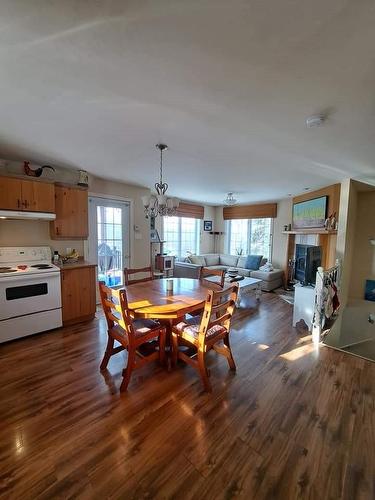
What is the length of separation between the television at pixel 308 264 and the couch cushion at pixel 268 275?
1.70m

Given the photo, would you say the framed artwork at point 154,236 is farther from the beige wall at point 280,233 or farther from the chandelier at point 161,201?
the beige wall at point 280,233

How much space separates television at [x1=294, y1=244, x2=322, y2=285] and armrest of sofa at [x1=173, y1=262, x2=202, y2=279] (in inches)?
94.2

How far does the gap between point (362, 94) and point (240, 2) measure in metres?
1.09

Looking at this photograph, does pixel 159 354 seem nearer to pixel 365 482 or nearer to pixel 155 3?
pixel 365 482

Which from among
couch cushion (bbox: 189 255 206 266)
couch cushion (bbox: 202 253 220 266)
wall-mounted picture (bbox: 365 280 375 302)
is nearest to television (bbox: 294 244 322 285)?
wall-mounted picture (bbox: 365 280 375 302)

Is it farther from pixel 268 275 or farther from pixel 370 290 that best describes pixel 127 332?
pixel 370 290

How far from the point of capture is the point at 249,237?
22.9 ft

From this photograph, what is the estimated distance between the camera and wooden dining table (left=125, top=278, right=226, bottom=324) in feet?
6.24

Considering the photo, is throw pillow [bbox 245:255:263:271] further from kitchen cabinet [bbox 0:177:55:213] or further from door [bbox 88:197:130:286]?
kitchen cabinet [bbox 0:177:55:213]

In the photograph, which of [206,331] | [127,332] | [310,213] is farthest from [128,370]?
[310,213]

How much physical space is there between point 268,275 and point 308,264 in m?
2.01

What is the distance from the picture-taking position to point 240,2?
2.98 ft

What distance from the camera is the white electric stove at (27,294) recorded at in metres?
2.64

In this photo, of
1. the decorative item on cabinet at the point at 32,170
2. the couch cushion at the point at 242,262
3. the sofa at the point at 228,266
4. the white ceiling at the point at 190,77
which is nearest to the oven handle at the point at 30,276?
the decorative item on cabinet at the point at 32,170
